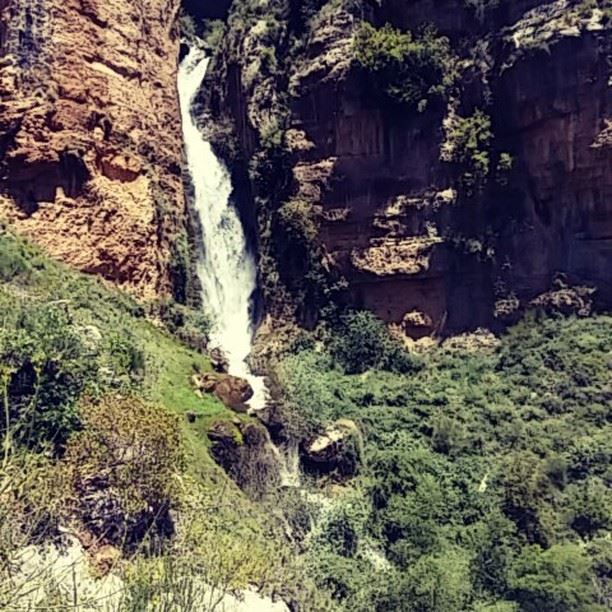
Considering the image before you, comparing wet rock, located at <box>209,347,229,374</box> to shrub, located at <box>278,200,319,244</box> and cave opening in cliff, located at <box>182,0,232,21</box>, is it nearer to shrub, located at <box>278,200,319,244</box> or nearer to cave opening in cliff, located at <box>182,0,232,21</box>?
shrub, located at <box>278,200,319,244</box>

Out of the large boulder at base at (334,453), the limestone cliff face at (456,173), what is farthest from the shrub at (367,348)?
the large boulder at base at (334,453)

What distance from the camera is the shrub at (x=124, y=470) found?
1967 cm

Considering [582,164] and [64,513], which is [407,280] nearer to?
[582,164]

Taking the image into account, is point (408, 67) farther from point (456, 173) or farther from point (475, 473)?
point (475, 473)

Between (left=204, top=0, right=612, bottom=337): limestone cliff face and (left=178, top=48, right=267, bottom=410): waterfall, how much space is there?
2.38 m

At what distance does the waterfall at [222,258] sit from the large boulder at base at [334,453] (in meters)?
8.61

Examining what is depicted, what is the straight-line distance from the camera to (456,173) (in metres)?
39.9

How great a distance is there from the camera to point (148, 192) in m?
37.9

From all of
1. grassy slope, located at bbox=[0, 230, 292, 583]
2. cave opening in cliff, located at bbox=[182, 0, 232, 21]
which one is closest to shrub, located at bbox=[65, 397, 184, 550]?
grassy slope, located at bbox=[0, 230, 292, 583]

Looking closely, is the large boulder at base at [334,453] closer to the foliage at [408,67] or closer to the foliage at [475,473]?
the foliage at [475,473]

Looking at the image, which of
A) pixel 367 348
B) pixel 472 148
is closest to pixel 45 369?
pixel 367 348

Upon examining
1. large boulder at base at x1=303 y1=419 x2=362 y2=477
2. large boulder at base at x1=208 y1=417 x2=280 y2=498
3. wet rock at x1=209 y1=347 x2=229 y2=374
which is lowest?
large boulder at base at x1=303 y1=419 x2=362 y2=477

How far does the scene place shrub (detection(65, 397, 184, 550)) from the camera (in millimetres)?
19672

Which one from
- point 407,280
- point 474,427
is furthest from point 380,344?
point 474,427
